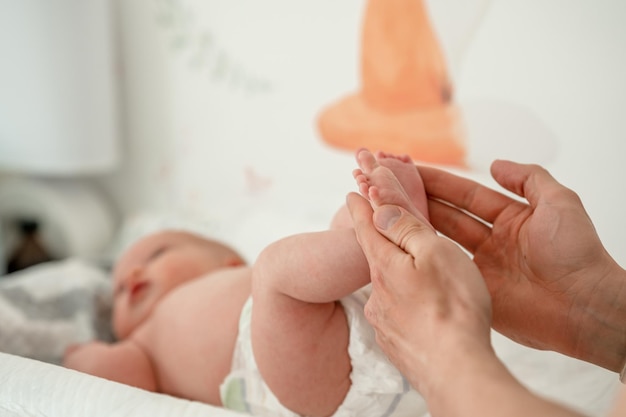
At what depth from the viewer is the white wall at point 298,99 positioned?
121cm

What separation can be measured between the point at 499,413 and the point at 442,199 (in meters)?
0.55

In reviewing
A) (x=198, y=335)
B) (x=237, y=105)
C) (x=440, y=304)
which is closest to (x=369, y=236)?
(x=440, y=304)

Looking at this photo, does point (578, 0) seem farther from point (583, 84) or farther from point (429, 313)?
point (429, 313)

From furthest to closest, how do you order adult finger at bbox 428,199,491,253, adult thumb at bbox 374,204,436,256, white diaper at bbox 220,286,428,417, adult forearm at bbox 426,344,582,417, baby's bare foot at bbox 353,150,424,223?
adult finger at bbox 428,199,491,253 < white diaper at bbox 220,286,428,417 < baby's bare foot at bbox 353,150,424,223 < adult thumb at bbox 374,204,436,256 < adult forearm at bbox 426,344,582,417

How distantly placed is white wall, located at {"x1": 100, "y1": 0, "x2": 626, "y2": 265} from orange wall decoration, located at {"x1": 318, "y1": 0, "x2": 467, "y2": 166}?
1.5 inches

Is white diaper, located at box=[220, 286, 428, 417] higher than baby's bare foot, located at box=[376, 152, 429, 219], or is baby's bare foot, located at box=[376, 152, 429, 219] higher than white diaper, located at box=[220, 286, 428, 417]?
baby's bare foot, located at box=[376, 152, 429, 219]

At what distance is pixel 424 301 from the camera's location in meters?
0.58

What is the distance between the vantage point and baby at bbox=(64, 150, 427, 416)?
0.77 m

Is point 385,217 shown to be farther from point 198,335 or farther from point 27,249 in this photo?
point 27,249

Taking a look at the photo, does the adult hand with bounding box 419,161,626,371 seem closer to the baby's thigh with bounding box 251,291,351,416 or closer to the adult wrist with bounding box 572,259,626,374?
the adult wrist with bounding box 572,259,626,374

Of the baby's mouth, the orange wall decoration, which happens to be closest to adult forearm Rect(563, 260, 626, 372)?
the orange wall decoration

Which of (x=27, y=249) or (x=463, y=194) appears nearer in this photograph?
(x=463, y=194)

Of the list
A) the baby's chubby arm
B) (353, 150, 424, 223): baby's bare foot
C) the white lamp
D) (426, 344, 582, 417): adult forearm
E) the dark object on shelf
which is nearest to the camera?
(426, 344, 582, 417): adult forearm

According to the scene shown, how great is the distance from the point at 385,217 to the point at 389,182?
0.11m
